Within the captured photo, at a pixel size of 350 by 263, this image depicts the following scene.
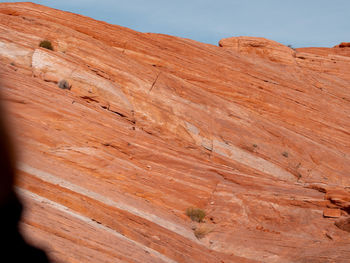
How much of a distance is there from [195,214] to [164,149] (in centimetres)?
302

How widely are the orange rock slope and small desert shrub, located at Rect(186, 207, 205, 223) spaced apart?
0.21 m

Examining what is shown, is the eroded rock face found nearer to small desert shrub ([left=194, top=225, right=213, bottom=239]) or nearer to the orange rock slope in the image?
the orange rock slope

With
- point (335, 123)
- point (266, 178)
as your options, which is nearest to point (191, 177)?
point (266, 178)

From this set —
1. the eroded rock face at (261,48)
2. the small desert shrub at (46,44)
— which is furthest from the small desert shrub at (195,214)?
the eroded rock face at (261,48)

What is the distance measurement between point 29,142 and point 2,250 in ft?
22.5

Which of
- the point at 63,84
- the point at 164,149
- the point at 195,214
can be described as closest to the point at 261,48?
the point at 164,149

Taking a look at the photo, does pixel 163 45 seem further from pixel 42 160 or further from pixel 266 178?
pixel 42 160

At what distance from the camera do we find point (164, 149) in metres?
17.8

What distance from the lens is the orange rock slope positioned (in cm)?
1190

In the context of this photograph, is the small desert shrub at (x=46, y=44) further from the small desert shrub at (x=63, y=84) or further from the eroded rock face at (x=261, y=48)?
the eroded rock face at (x=261, y=48)

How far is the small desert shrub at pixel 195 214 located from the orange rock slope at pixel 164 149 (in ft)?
0.69

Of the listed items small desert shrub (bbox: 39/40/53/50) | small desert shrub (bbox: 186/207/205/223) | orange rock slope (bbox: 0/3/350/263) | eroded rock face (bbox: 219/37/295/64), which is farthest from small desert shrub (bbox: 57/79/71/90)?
eroded rock face (bbox: 219/37/295/64)

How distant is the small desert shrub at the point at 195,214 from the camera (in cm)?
1593

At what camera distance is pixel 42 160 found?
13.4m
